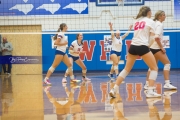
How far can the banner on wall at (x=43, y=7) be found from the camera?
1958cm

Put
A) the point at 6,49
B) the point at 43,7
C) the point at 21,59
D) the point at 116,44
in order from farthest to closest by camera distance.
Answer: the point at 21,59 → the point at 43,7 → the point at 6,49 → the point at 116,44

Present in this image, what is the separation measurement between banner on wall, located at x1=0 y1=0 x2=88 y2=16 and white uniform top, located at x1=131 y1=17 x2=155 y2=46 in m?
11.6

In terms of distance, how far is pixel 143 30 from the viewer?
8.29 metres

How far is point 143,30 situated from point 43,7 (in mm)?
12037

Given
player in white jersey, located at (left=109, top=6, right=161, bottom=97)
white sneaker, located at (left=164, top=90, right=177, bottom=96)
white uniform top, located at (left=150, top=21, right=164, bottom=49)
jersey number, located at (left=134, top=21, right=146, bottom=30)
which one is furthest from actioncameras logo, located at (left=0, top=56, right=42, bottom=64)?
jersey number, located at (left=134, top=21, right=146, bottom=30)

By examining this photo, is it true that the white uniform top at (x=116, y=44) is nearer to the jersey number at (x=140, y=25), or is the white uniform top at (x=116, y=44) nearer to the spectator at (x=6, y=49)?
the jersey number at (x=140, y=25)

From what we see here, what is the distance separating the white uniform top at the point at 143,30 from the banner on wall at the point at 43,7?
457 inches

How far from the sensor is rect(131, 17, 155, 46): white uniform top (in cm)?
827

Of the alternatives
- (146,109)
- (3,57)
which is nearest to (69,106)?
(146,109)

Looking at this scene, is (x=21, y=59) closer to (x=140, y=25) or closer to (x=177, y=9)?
(x=177, y=9)

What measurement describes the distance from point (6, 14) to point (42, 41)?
2089 mm

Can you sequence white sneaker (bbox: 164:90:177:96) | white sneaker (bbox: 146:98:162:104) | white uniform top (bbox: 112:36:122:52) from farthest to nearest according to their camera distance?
1. white uniform top (bbox: 112:36:122:52)
2. white sneaker (bbox: 164:90:177:96)
3. white sneaker (bbox: 146:98:162:104)

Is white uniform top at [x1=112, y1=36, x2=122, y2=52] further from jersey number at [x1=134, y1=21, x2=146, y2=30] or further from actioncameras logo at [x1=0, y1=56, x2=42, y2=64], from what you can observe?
actioncameras logo at [x1=0, y1=56, x2=42, y2=64]

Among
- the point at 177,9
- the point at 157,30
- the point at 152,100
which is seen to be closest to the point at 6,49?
the point at 177,9
